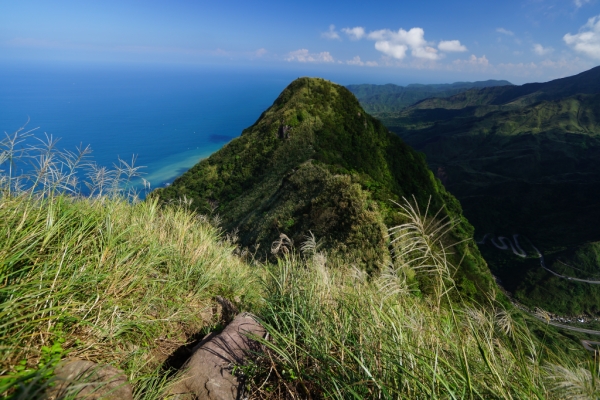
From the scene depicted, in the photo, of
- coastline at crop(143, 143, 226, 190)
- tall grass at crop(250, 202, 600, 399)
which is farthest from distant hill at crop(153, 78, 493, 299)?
coastline at crop(143, 143, 226, 190)

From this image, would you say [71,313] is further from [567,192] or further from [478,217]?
[567,192]

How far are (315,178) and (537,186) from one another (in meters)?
118

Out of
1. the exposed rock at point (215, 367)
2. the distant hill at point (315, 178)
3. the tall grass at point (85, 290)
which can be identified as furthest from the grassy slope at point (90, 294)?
the distant hill at point (315, 178)

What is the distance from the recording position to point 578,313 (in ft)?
221

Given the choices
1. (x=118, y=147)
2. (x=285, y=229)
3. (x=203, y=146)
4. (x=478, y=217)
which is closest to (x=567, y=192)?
(x=478, y=217)

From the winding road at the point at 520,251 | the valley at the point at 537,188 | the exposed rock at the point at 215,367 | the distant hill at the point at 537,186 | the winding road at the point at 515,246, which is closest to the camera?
the exposed rock at the point at 215,367

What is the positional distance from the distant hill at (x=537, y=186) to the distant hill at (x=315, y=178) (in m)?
46.1

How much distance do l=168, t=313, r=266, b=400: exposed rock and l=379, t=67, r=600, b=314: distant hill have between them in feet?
285

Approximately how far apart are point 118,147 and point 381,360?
151976 mm

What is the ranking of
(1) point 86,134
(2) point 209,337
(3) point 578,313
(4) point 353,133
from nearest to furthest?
1. (2) point 209,337
2. (4) point 353,133
3. (3) point 578,313
4. (1) point 86,134

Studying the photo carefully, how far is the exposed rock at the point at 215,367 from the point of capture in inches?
85.6

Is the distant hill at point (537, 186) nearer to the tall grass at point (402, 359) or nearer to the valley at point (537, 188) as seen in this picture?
the valley at point (537, 188)

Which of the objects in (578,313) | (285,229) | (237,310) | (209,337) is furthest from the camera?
(578,313)

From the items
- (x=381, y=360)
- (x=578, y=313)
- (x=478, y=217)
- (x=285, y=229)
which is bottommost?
(x=578, y=313)
